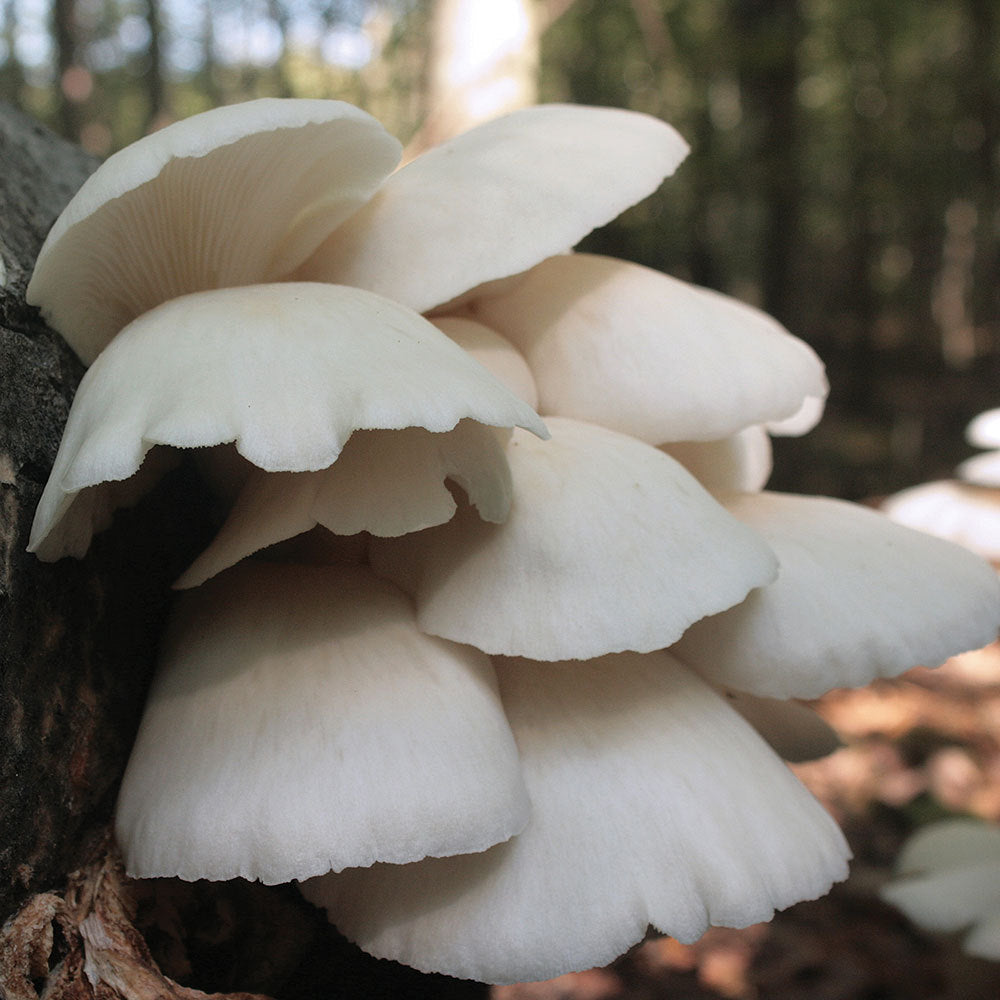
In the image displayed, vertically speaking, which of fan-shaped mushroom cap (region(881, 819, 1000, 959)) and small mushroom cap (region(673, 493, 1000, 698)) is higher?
small mushroom cap (region(673, 493, 1000, 698))


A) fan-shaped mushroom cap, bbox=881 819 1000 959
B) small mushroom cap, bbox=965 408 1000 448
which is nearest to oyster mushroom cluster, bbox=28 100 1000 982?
fan-shaped mushroom cap, bbox=881 819 1000 959

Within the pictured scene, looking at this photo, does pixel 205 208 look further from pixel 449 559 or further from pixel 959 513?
pixel 959 513

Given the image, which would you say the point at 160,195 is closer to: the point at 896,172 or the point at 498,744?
the point at 498,744

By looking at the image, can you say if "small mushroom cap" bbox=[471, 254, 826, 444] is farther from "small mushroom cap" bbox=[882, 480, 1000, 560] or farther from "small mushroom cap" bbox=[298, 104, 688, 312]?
"small mushroom cap" bbox=[882, 480, 1000, 560]

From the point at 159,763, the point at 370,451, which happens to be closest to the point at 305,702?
the point at 159,763

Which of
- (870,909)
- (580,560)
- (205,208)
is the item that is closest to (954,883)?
(870,909)

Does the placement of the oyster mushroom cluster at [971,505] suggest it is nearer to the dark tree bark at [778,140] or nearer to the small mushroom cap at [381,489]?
the small mushroom cap at [381,489]

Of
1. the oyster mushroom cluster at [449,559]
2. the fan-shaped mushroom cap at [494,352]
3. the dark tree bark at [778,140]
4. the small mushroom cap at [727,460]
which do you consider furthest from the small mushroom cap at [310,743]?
the dark tree bark at [778,140]
